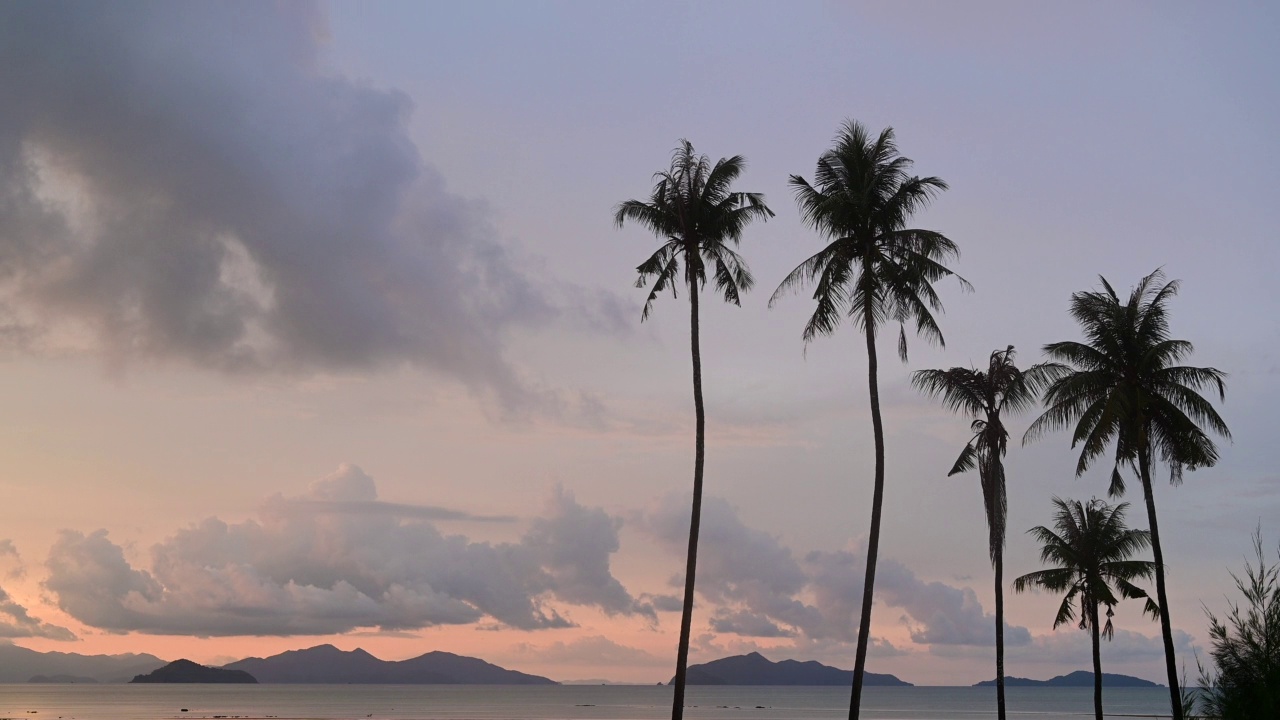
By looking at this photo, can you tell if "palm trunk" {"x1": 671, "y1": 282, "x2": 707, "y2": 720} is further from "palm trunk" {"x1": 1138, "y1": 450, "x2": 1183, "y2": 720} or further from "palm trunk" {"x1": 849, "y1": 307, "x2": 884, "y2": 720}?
"palm trunk" {"x1": 1138, "y1": 450, "x2": 1183, "y2": 720}

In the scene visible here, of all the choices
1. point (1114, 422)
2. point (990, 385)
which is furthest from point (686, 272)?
point (1114, 422)

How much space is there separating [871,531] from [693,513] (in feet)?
18.0

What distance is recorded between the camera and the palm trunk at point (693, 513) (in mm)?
33125

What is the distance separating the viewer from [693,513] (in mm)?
34312

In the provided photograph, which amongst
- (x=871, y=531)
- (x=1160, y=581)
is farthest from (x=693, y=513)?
(x=1160, y=581)

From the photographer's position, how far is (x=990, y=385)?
40656 millimetres

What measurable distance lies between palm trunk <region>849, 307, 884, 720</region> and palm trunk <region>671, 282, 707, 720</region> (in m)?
5.00

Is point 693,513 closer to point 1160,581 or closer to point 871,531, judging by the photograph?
point 871,531

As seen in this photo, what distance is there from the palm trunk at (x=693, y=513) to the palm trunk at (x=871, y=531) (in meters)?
5.00

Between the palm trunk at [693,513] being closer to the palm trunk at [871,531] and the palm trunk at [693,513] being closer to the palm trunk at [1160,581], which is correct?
the palm trunk at [871,531]

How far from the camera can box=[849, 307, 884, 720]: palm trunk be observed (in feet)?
104

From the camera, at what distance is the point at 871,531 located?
32531 mm

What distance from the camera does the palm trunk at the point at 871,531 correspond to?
31.7 m

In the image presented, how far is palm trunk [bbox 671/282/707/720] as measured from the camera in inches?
1304
